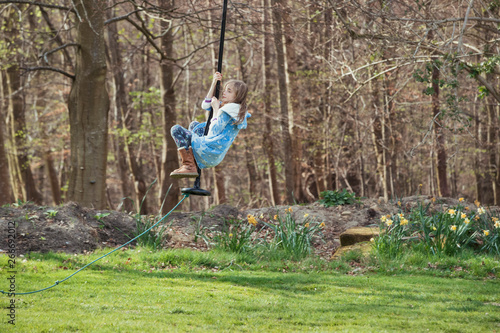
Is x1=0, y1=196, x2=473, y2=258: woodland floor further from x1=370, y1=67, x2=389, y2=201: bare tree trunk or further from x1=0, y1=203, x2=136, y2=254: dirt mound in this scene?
x1=370, y1=67, x2=389, y2=201: bare tree trunk

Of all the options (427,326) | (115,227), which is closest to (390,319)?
(427,326)

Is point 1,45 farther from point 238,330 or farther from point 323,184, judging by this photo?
point 238,330

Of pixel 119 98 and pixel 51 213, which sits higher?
pixel 119 98

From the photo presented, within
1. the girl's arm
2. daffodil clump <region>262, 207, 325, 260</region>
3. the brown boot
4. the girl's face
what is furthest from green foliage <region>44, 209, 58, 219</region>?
the girl's face

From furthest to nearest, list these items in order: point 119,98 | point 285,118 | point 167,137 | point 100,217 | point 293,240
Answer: point 119,98 < point 285,118 < point 167,137 < point 100,217 < point 293,240

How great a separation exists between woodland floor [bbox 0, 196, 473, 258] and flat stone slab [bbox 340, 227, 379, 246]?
1.34ft

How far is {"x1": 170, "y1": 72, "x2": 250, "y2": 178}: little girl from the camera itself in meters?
5.76

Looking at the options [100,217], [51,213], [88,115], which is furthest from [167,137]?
[51,213]

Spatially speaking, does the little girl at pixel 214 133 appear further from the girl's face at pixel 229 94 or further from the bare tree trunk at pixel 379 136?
the bare tree trunk at pixel 379 136

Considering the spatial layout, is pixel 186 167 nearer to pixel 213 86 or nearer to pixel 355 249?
pixel 213 86

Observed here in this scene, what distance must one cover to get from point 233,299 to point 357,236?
12.7 ft

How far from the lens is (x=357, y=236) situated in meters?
9.51

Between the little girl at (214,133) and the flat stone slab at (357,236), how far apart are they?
4.37m

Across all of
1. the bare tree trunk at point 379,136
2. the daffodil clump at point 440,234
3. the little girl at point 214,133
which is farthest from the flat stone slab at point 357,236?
the bare tree trunk at point 379,136
